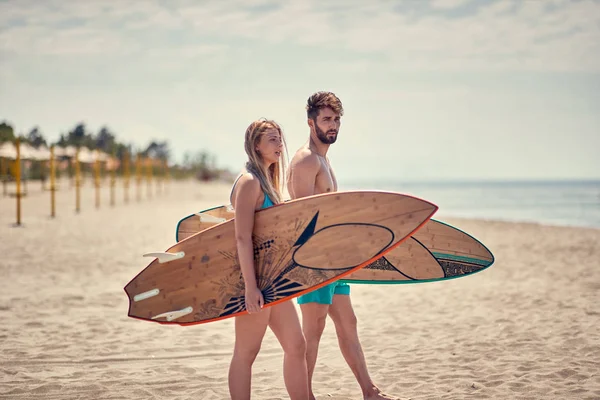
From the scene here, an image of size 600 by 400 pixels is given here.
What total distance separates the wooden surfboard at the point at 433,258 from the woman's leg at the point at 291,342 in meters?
1.20

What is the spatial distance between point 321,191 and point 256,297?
2.81 ft

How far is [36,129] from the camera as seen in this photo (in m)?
73.2

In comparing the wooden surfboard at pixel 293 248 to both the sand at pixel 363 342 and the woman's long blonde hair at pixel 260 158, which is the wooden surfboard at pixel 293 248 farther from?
the sand at pixel 363 342

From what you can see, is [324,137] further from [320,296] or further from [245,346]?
[245,346]

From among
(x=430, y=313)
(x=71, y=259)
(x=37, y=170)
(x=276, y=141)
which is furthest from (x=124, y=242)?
(x=37, y=170)

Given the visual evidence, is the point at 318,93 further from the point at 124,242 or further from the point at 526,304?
the point at 124,242

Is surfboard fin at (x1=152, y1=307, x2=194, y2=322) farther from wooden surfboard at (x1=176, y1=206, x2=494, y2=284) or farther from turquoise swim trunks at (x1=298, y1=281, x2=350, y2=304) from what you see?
wooden surfboard at (x1=176, y1=206, x2=494, y2=284)

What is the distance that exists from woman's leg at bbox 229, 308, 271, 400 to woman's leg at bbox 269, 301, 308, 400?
0.20ft

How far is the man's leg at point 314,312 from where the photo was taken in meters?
3.38

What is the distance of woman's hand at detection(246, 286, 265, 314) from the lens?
9.70 feet

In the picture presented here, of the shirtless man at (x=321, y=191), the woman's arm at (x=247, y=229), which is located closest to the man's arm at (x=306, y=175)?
the shirtless man at (x=321, y=191)

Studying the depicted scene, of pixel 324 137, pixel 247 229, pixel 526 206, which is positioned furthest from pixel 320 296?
pixel 526 206

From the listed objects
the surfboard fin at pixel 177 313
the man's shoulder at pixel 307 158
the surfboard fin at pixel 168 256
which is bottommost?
the surfboard fin at pixel 177 313

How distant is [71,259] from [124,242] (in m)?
2.71
